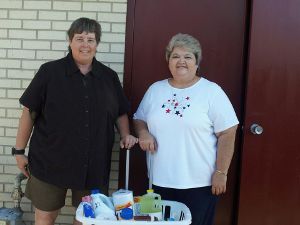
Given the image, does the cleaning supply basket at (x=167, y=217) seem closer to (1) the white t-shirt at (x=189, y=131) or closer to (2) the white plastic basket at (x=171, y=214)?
(2) the white plastic basket at (x=171, y=214)

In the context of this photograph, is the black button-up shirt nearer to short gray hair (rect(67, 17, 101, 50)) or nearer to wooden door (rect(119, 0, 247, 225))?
short gray hair (rect(67, 17, 101, 50))

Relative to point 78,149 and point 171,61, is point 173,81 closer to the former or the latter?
point 171,61

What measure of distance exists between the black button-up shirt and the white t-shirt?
0.40 metres

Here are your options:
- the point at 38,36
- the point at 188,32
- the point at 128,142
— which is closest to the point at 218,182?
the point at 128,142

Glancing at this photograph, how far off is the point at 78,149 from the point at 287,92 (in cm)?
181

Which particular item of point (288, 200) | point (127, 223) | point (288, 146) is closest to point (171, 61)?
point (127, 223)

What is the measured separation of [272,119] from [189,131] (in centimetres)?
106

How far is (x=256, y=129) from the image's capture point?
3488mm

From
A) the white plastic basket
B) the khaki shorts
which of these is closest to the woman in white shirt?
the white plastic basket

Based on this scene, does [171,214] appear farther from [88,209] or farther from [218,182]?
[88,209]

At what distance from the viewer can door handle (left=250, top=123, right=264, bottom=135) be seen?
349 centimetres

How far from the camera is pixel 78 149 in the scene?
2.90 metres

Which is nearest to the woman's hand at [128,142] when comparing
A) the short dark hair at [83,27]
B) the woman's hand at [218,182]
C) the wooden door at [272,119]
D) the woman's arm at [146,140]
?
the woman's arm at [146,140]

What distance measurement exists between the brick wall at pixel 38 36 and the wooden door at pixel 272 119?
45.4 inches
